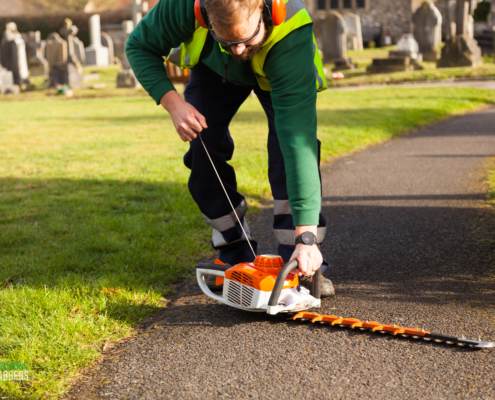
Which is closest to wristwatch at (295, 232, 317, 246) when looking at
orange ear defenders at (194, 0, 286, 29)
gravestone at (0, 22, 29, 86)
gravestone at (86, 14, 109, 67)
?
orange ear defenders at (194, 0, 286, 29)

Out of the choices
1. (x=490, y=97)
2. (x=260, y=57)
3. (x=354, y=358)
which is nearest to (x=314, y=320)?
(x=354, y=358)

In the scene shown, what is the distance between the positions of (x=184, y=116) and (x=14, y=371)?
136cm

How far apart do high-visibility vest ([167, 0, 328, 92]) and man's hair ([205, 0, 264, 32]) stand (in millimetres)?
219

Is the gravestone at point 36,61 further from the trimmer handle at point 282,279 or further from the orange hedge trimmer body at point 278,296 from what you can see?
the trimmer handle at point 282,279

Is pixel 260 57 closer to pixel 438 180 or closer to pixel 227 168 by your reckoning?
pixel 227 168

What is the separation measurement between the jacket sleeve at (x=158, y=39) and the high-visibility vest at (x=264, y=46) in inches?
2.3

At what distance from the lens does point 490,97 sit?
1280 cm

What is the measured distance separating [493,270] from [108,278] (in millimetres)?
2379

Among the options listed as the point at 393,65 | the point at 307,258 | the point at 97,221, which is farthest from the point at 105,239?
the point at 393,65

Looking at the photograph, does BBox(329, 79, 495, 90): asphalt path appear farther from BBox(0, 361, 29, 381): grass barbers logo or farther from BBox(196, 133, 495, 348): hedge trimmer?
BBox(0, 361, 29, 381): grass barbers logo

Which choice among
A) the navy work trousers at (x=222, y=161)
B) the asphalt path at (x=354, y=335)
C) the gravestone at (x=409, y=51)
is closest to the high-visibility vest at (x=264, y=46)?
the navy work trousers at (x=222, y=161)

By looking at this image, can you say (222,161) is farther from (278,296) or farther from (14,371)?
(14,371)

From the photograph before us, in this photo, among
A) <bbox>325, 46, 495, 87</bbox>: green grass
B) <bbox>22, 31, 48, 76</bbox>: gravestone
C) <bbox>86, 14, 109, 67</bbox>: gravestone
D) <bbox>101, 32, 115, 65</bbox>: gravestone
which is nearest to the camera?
<bbox>325, 46, 495, 87</bbox>: green grass

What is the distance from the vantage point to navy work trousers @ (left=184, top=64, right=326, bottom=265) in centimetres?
290
